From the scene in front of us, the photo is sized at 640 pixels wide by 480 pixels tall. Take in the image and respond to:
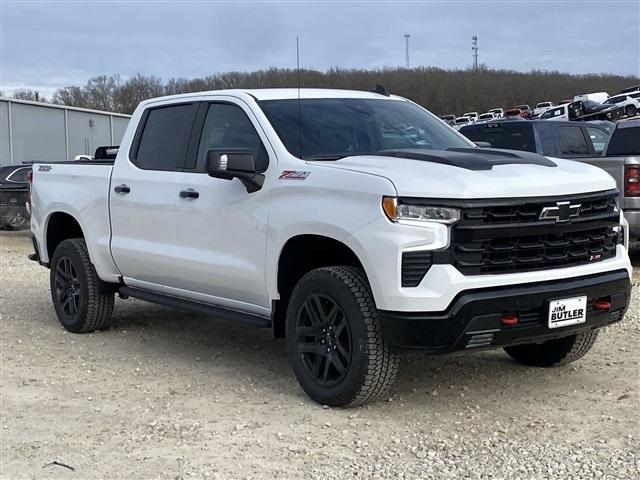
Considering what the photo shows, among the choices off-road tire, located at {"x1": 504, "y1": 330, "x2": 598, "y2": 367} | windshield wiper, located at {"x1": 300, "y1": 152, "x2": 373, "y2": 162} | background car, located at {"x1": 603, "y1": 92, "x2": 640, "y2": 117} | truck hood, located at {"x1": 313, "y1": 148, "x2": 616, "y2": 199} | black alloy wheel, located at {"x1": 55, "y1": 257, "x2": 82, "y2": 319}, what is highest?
background car, located at {"x1": 603, "y1": 92, "x2": 640, "y2": 117}

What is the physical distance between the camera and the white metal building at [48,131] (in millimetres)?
28797

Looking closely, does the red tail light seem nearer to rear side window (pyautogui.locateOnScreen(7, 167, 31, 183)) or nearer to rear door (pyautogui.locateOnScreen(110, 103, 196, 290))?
rear door (pyautogui.locateOnScreen(110, 103, 196, 290))

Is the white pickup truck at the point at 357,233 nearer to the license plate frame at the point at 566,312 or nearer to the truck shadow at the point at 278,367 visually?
the license plate frame at the point at 566,312

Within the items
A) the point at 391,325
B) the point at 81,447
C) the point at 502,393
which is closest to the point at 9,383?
the point at 81,447

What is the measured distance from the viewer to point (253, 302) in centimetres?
540

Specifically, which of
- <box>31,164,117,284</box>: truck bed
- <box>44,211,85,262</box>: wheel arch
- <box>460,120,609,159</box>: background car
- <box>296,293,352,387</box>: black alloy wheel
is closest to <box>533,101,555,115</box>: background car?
<box>460,120,609,159</box>: background car

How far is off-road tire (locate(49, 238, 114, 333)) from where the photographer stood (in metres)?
7.14

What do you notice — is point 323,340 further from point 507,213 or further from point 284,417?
point 507,213

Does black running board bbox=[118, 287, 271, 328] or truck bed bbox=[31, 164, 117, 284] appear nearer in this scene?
black running board bbox=[118, 287, 271, 328]

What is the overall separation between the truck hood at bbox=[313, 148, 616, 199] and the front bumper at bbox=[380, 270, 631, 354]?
528mm

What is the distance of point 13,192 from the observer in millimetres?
16469

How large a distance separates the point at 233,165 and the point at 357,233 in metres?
1.04

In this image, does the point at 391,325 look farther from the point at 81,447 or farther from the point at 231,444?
the point at 81,447

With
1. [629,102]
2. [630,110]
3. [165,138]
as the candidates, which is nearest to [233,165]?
[165,138]
